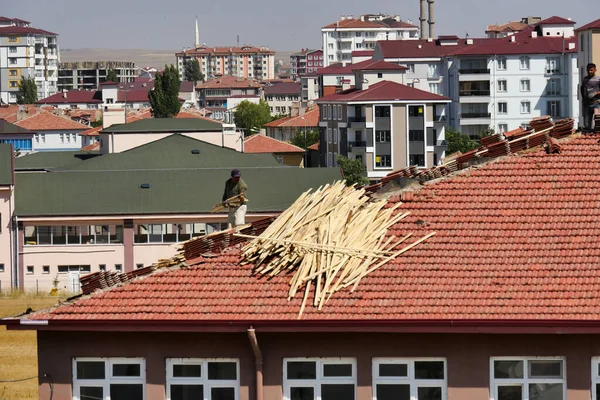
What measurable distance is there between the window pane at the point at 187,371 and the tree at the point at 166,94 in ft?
423

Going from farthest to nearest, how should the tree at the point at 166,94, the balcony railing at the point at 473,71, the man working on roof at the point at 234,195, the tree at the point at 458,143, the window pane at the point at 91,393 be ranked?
1. the tree at the point at 166,94
2. the balcony railing at the point at 473,71
3. the tree at the point at 458,143
4. the man working on roof at the point at 234,195
5. the window pane at the point at 91,393

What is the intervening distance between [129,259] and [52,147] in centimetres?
10286

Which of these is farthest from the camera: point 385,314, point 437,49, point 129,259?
point 437,49

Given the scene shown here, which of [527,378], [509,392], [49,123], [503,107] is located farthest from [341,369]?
[49,123]

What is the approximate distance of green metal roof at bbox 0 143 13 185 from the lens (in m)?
65.4

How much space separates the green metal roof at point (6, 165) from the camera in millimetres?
65438

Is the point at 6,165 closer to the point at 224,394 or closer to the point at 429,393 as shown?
the point at 224,394

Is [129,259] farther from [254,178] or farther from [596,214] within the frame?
[596,214]

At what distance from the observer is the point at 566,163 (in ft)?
56.8

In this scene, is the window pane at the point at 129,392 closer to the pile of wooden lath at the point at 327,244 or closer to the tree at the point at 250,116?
the pile of wooden lath at the point at 327,244

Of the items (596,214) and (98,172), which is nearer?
(596,214)

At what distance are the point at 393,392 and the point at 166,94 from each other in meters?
131

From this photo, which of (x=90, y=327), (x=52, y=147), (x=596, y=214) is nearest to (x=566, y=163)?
(x=596, y=214)

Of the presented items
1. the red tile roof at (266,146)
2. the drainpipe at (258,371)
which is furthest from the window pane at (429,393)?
the red tile roof at (266,146)
